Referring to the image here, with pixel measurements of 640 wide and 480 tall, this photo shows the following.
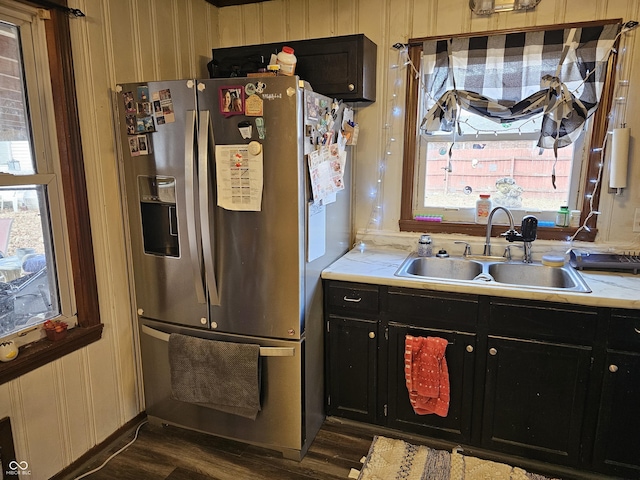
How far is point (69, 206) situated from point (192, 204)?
1.78 ft

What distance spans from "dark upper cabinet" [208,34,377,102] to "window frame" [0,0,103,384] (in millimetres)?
860

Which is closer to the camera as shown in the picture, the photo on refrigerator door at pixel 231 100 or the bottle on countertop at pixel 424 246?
the photo on refrigerator door at pixel 231 100

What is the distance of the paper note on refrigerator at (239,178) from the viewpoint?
189cm

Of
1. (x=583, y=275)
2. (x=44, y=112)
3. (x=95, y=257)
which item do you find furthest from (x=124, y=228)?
(x=583, y=275)

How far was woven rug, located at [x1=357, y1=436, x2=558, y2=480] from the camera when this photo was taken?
2.01 metres

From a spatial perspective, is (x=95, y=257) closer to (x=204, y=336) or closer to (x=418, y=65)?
(x=204, y=336)

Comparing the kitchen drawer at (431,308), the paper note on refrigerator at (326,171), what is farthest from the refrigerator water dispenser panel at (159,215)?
the kitchen drawer at (431,308)

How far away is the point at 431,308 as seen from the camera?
2.08 m

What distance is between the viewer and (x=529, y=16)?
229cm

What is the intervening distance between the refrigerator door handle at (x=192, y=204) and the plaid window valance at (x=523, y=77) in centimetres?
135

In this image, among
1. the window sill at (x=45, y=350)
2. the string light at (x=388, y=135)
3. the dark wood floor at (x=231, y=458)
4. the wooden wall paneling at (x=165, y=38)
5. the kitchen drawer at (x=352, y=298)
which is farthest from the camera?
the string light at (x=388, y=135)

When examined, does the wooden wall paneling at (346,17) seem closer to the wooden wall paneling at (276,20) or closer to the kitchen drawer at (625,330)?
→ the wooden wall paneling at (276,20)

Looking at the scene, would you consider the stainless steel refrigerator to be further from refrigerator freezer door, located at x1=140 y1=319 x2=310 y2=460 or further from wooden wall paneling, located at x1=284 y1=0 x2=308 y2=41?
wooden wall paneling, located at x1=284 y1=0 x2=308 y2=41

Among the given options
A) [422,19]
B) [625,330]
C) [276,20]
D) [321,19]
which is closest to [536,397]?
[625,330]
